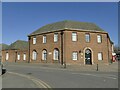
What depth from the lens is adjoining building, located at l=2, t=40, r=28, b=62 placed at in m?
52.1

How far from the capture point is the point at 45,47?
4428 centimetres

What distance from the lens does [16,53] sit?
55469 mm

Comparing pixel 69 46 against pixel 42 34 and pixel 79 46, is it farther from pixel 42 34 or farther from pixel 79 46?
pixel 42 34

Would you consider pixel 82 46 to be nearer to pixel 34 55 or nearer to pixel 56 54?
pixel 56 54

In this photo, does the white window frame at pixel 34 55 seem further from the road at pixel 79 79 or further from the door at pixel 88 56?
the road at pixel 79 79

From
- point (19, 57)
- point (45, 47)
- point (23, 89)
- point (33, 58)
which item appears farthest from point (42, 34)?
point (23, 89)

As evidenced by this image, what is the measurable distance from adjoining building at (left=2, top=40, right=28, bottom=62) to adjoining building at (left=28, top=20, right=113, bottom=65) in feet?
23.5

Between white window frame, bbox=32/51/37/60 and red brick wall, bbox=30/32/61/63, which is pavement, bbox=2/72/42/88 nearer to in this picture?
red brick wall, bbox=30/32/61/63

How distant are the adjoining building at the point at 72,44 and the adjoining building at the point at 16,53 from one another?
7.15m

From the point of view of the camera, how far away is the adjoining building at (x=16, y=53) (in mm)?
52081

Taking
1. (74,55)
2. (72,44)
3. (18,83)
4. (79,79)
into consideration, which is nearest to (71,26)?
(72,44)

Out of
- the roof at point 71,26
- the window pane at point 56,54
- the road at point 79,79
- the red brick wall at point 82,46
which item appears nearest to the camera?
the road at point 79,79

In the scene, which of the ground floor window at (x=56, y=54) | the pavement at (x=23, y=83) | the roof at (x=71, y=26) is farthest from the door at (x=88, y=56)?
the pavement at (x=23, y=83)

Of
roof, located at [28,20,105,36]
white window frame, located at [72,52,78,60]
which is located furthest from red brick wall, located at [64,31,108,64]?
roof, located at [28,20,105,36]
